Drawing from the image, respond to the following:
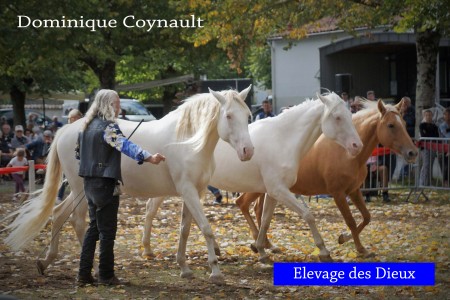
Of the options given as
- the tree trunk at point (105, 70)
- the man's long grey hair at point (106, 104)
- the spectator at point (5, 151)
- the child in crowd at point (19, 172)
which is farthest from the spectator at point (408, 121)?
the tree trunk at point (105, 70)

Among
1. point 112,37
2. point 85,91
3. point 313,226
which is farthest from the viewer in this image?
point 85,91

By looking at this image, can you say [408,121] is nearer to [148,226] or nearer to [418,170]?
[418,170]

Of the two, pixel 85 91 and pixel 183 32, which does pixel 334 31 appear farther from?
pixel 85 91

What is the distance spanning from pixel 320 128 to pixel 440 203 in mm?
7438

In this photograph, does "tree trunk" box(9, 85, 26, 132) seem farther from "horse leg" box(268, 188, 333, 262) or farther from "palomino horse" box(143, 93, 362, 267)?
"horse leg" box(268, 188, 333, 262)

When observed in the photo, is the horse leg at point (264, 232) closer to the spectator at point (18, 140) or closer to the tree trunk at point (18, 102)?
the spectator at point (18, 140)

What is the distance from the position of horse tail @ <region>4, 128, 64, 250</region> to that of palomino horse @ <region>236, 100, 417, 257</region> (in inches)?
113

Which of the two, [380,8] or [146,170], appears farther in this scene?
[380,8]

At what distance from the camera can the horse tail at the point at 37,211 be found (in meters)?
10.2

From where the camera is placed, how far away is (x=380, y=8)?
20422mm

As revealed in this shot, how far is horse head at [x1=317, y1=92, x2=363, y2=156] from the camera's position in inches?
433

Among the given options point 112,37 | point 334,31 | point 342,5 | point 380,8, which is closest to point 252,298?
point 380,8

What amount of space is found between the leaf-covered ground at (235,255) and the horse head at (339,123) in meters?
1.39

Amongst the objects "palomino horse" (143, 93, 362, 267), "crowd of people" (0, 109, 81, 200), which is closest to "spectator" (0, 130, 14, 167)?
"crowd of people" (0, 109, 81, 200)
